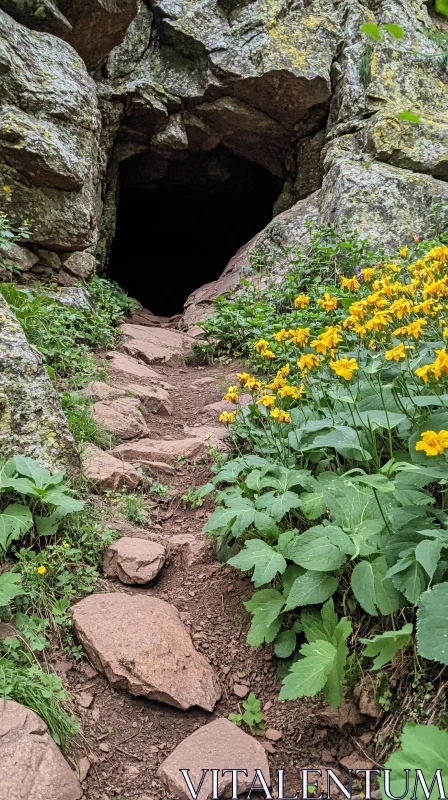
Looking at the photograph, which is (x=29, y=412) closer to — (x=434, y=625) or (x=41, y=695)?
(x=41, y=695)

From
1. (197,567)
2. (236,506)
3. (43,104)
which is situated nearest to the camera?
(236,506)

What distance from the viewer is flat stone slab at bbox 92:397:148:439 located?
3979 millimetres

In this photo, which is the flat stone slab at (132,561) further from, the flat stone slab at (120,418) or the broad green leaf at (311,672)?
the flat stone slab at (120,418)

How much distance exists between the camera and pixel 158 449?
3.83 m

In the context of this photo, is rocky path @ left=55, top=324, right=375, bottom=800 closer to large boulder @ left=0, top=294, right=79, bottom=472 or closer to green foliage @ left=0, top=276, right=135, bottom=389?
large boulder @ left=0, top=294, right=79, bottom=472

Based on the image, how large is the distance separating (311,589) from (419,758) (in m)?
0.75

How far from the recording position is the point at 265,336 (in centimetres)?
545

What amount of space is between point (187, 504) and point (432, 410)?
174 cm

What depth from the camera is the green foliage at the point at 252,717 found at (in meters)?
1.88

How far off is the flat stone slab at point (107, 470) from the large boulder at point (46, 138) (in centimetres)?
434

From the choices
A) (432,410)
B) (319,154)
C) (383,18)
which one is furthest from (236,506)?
(383,18)

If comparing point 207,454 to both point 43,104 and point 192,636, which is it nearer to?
point 192,636

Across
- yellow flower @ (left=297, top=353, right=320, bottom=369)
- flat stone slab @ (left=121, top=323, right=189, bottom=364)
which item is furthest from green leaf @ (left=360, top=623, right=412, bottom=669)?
flat stone slab @ (left=121, top=323, right=189, bottom=364)

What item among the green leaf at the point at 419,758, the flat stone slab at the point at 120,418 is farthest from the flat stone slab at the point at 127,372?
the green leaf at the point at 419,758
